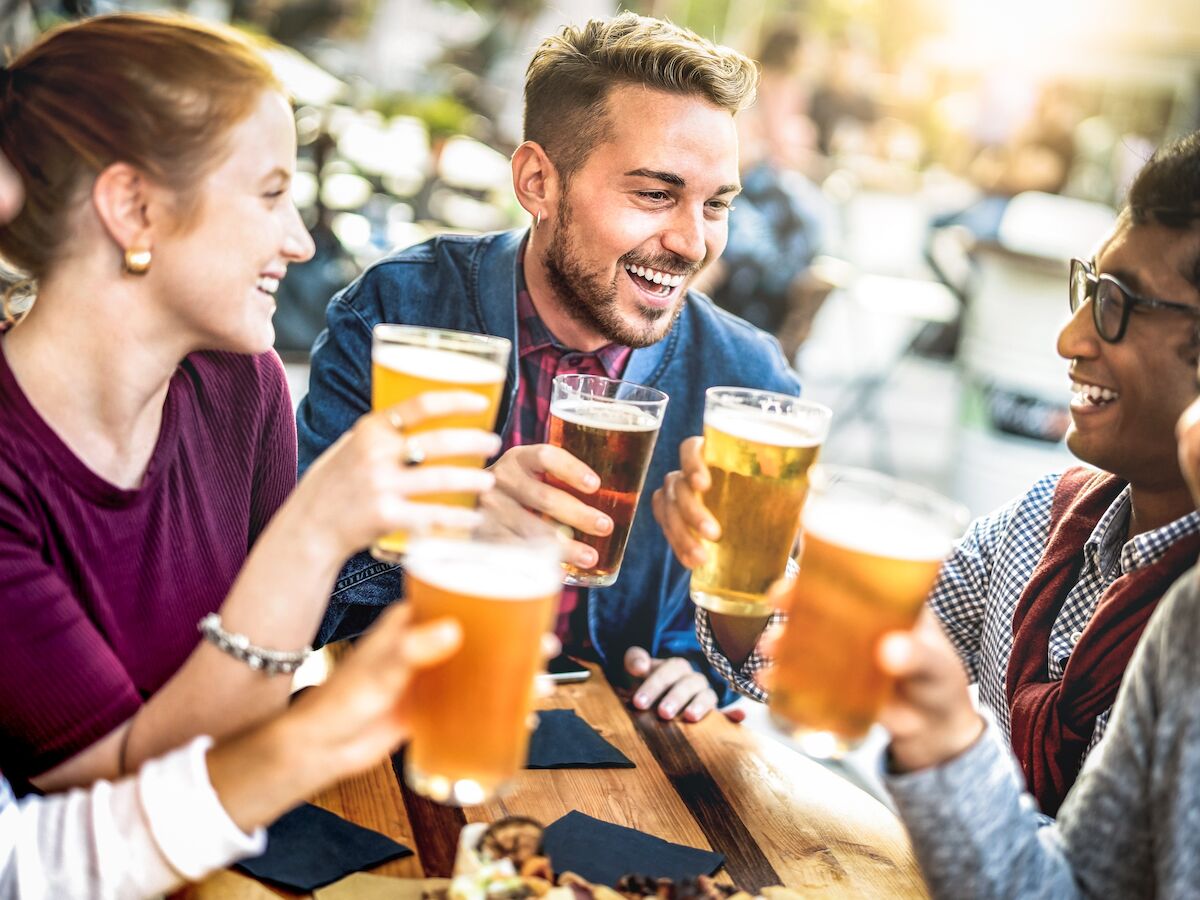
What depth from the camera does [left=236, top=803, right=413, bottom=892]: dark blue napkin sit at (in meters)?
1.30

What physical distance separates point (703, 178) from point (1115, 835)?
1520mm

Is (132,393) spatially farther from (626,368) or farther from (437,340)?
(626,368)

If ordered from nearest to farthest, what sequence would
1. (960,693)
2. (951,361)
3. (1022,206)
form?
1. (960,693)
2. (1022,206)
3. (951,361)

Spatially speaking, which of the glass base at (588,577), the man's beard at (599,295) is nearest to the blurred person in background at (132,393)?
the glass base at (588,577)

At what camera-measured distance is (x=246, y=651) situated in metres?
1.26

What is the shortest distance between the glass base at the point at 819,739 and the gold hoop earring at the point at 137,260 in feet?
3.25

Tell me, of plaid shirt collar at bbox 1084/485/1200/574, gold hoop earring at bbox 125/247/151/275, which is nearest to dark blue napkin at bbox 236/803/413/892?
gold hoop earring at bbox 125/247/151/275

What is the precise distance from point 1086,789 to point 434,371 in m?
0.85

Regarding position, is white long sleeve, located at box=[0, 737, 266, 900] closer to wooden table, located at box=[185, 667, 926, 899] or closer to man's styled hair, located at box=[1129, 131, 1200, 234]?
wooden table, located at box=[185, 667, 926, 899]

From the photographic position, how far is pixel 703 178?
7.76ft

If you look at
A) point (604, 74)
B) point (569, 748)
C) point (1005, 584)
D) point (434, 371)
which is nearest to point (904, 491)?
point (434, 371)

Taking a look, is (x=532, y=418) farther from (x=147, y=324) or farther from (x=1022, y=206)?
(x=1022, y=206)

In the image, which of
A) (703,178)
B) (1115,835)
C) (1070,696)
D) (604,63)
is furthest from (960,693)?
(604,63)

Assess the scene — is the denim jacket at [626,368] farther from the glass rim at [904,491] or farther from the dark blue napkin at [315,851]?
the glass rim at [904,491]
